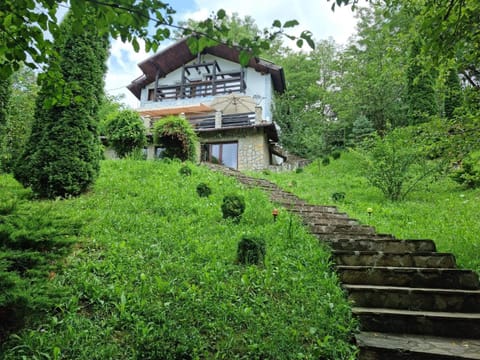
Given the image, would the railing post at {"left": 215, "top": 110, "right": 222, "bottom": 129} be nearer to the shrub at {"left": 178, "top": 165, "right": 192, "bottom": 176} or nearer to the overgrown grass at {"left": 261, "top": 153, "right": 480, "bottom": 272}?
the overgrown grass at {"left": 261, "top": 153, "right": 480, "bottom": 272}

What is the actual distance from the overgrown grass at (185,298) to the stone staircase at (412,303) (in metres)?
0.23

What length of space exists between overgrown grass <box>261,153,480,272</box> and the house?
381 centimetres

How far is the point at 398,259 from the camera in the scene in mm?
4152

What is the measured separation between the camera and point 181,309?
9.95 feet

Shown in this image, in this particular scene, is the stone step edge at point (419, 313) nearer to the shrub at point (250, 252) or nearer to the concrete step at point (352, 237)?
the shrub at point (250, 252)

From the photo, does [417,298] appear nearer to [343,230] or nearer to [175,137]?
[343,230]

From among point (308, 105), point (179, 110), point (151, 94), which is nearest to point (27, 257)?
point (179, 110)

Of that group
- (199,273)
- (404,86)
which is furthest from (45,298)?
(404,86)

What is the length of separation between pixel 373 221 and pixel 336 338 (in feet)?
15.8

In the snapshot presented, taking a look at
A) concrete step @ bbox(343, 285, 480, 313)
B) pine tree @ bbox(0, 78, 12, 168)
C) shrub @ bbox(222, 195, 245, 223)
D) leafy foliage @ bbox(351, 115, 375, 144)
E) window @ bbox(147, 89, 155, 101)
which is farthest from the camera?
window @ bbox(147, 89, 155, 101)

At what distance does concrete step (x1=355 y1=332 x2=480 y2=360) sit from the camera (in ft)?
8.41

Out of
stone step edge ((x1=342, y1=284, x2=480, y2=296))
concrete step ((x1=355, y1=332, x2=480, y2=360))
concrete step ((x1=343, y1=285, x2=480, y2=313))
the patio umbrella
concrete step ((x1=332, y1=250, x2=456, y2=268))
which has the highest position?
the patio umbrella

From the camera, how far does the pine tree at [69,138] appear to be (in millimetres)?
6863

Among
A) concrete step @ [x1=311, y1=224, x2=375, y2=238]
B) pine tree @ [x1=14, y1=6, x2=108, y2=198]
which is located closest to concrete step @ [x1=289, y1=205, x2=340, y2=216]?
concrete step @ [x1=311, y1=224, x2=375, y2=238]
